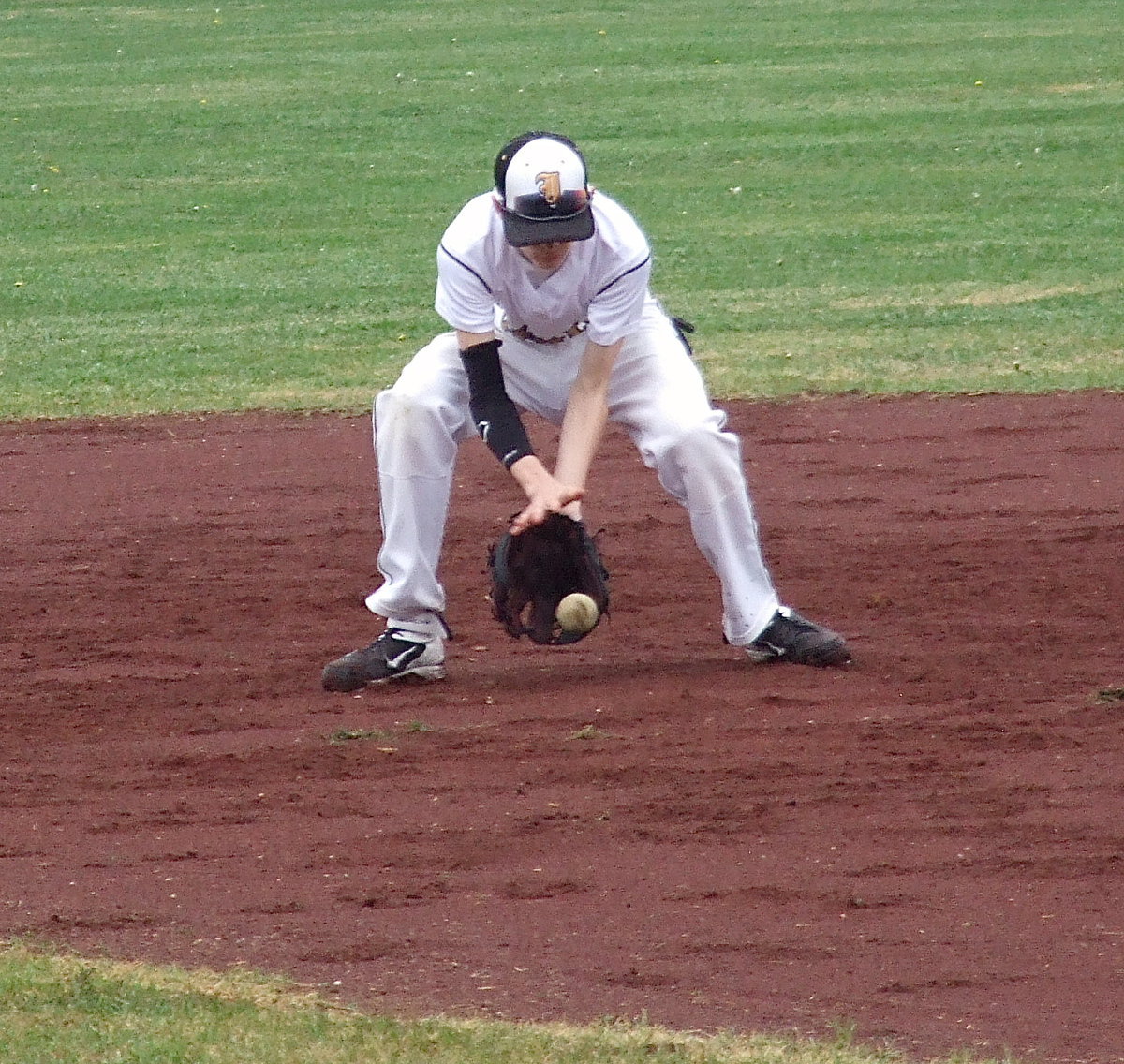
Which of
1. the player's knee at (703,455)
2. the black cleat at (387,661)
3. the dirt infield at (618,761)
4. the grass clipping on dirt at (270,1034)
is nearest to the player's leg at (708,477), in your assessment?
the player's knee at (703,455)

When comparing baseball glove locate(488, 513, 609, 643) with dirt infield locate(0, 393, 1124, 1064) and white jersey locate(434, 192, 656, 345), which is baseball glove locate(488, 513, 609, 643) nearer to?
dirt infield locate(0, 393, 1124, 1064)

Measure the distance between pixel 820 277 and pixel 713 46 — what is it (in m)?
12.8

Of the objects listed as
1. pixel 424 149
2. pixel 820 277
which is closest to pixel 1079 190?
pixel 820 277

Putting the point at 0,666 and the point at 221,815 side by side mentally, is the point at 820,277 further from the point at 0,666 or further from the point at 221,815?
the point at 221,815

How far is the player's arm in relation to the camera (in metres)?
5.93

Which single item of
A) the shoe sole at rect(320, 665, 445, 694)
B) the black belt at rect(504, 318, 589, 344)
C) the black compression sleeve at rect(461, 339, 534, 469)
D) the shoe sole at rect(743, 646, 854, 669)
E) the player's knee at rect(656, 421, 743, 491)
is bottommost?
the shoe sole at rect(743, 646, 854, 669)

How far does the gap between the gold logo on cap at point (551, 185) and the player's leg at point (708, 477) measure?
2.32 feet

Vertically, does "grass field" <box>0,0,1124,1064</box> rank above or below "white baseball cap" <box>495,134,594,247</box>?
below

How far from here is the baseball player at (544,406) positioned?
236 inches

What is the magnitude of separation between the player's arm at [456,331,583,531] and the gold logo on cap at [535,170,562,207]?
0.46 metres

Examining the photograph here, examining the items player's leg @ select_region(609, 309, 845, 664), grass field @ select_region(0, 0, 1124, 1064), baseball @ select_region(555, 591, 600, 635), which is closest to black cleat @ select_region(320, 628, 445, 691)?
baseball @ select_region(555, 591, 600, 635)

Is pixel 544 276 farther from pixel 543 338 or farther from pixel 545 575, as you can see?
pixel 545 575

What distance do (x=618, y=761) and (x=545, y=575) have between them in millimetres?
859

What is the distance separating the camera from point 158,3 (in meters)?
32.7
